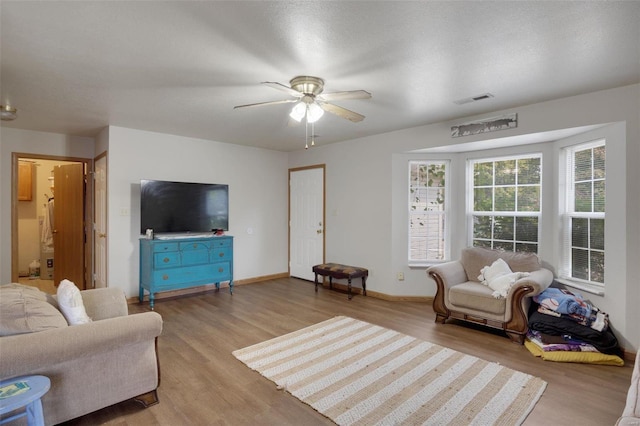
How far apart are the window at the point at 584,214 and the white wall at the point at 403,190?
0.77 feet

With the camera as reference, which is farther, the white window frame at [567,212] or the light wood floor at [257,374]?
the white window frame at [567,212]

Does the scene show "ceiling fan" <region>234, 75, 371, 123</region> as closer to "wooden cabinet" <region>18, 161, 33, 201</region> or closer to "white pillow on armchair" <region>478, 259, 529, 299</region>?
"white pillow on armchair" <region>478, 259, 529, 299</region>

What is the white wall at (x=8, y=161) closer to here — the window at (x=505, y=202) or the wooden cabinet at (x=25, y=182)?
the wooden cabinet at (x=25, y=182)

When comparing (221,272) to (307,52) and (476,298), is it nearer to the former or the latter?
(476,298)

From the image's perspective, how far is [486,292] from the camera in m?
3.49

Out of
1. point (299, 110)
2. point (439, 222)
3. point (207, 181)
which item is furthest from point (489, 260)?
point (207, 181)

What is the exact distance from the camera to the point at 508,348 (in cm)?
313

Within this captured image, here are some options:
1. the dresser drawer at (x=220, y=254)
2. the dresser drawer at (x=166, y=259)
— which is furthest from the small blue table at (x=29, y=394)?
the dresser drawer at (x=220, y=254)

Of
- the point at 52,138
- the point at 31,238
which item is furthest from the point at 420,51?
the point at 31,238

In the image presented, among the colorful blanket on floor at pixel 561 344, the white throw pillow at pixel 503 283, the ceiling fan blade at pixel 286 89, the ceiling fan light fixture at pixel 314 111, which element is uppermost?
the ceiling fan blade at pixel 286 89

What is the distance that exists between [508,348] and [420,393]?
4.35ft

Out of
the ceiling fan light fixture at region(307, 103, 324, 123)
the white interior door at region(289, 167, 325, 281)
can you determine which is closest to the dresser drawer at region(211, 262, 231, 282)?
the white interior door at region(289, 167, 325, 281)

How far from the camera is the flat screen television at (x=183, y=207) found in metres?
4.55

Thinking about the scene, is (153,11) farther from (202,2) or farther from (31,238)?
(31,238)
